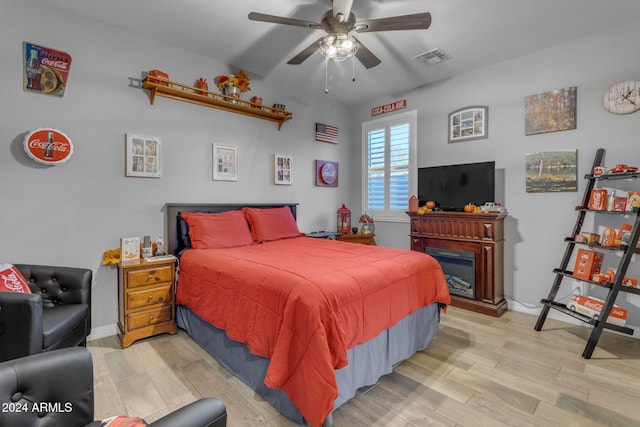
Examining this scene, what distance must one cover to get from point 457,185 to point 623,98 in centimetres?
165

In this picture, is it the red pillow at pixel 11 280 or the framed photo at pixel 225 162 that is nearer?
the red pillow at pixel 11 280

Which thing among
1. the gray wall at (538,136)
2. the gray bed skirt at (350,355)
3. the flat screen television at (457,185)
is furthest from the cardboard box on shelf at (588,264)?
the gray bed skirt at (350,355)

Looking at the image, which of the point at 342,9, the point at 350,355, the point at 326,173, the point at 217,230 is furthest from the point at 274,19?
the point at 326,173

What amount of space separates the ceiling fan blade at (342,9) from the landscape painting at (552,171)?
2.64 metres

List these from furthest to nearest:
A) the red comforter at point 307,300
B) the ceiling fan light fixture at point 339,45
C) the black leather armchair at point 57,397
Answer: the ceiling fan light fixture at point 339,45 → the red comforter at point 307,300 → the black leather armchair at point 57,397

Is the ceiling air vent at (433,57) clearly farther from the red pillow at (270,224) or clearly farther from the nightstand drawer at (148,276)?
the nightstand drawer at (148,276)

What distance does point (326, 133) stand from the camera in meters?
4.77

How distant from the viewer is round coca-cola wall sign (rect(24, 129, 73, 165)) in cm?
241

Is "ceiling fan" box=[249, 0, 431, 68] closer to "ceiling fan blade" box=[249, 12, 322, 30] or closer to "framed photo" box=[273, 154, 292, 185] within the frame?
"ceiling fan blade" box=[249, 12, 322, 30]

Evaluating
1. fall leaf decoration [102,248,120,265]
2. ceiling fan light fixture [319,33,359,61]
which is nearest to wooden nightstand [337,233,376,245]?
ceiling fan light fixture [319,33,359,61]

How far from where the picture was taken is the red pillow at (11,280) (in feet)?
6.11

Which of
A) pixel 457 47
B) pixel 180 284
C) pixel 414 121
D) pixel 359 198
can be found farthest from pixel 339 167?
pixel 180 284

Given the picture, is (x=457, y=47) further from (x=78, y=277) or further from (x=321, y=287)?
(x=78, y=277)

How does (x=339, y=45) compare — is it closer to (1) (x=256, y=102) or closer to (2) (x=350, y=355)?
(1) (x=256, y=102)
